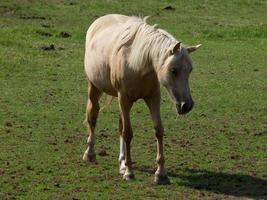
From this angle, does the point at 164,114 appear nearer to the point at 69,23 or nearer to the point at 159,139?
the point at 159,139

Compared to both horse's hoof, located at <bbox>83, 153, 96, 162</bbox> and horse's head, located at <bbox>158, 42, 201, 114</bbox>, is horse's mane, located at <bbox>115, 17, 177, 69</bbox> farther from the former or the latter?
horse's hoof, located at <bbox>83, 153, 96, 162</bbox>

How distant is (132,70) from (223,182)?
157cm

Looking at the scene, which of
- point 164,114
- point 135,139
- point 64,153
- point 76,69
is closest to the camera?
point 64,153

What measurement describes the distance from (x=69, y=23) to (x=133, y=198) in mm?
12376

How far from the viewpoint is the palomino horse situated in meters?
8.11

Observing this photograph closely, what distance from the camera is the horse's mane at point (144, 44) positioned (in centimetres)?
829

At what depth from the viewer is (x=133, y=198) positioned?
8.18 metres

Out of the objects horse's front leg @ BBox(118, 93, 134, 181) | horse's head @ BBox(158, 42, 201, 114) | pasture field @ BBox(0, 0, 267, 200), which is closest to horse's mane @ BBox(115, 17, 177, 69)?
horse's head @ BBox(158, 42, 201, 114)

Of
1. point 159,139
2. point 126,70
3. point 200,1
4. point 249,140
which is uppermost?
point 126,70

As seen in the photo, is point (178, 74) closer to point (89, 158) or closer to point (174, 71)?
point (174, 71)

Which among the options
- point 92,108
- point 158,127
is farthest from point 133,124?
point 158,127

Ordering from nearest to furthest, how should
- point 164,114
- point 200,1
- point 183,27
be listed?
point 164,114
point 183,27
point 200,1

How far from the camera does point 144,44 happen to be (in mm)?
8523

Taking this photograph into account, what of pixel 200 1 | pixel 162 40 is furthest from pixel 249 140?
pixel 200 1
